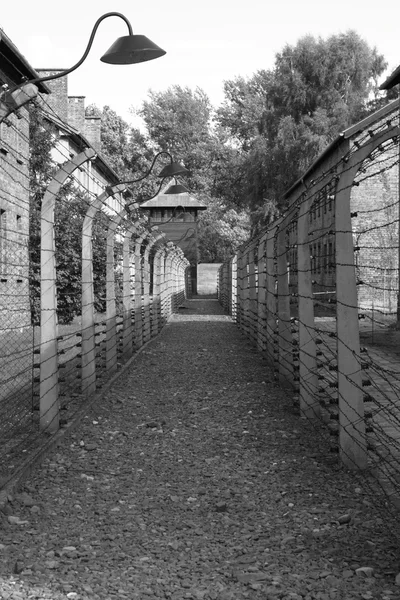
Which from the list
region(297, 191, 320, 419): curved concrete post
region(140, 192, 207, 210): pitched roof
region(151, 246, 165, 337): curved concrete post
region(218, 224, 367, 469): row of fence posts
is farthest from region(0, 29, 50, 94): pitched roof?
region(140, 192, 207, 210): pitched roof

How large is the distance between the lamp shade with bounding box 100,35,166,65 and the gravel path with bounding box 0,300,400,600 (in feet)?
9.77

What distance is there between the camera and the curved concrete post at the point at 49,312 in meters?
8.54

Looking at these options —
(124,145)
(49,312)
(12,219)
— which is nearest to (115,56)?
(49,312)

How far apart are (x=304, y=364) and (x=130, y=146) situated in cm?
7906

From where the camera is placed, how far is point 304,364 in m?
9.19

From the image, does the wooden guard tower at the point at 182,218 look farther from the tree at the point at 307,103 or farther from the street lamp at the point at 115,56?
the street lamp at the point at 115,56

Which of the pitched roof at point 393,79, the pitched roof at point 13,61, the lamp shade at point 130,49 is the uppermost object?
the pitched roof at point 393,79

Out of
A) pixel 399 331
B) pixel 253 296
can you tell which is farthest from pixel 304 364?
pixel 399 331

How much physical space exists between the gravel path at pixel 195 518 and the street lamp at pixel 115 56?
2555 mm

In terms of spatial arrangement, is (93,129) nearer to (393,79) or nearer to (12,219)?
(393,79)

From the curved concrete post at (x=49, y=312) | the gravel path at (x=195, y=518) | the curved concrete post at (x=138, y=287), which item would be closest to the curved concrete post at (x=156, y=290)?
the curved concrete post at (x=138, y=287)

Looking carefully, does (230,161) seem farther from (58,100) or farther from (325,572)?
(325,572)

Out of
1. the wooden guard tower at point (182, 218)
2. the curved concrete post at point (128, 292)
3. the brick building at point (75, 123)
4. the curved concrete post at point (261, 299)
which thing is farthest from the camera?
the wooden guard tower at point (182, 218)

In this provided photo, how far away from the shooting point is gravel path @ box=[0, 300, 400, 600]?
4441 millimetres
